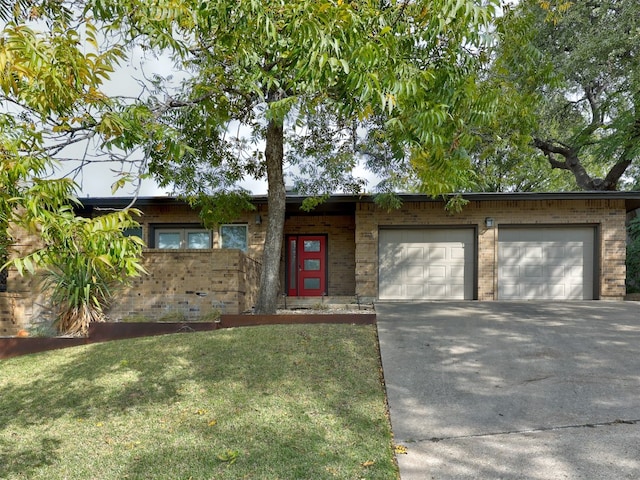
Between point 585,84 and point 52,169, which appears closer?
point 52,169

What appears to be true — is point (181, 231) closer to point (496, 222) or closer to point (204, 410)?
point (496, 222)

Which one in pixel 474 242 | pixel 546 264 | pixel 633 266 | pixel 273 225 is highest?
pixel 273 225

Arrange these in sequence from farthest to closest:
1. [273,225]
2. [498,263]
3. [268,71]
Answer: [498,263] → [273,225] → [268,71]

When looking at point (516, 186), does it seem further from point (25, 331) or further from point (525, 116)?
point (25, 331)

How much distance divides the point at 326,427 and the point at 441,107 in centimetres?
319

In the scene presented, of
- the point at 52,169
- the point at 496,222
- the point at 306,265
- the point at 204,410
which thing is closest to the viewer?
the point at 52,169

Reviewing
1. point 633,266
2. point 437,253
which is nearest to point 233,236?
point 437,253

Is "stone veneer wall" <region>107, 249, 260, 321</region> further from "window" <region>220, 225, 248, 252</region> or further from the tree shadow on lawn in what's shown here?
the tree shadow on lawn

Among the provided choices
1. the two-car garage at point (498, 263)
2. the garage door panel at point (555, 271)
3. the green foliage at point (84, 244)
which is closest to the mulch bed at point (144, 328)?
the two-car garage at point (498, 263)

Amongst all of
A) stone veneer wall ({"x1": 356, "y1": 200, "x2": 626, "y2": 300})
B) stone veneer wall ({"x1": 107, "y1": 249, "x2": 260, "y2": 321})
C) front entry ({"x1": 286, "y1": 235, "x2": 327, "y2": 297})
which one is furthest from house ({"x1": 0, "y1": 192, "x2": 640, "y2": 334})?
stone veneer wall ({"x1": 107, "y1": 249, "x2": 260, "y2": 321})

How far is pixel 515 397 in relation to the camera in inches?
159

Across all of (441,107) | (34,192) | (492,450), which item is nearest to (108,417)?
(34,192)

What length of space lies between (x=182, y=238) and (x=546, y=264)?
10.2 m

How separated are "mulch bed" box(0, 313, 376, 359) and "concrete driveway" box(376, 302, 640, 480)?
35.7 inches
